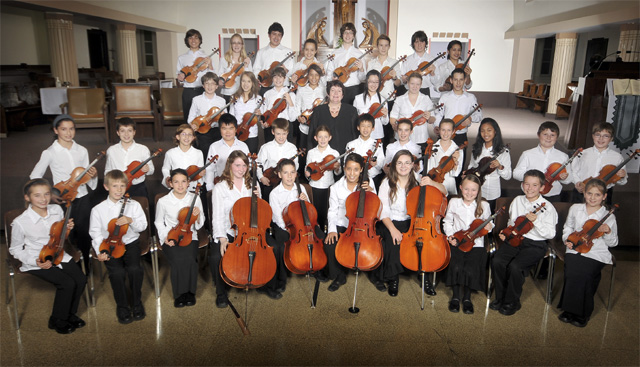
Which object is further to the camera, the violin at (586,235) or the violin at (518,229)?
the violin at (518,229)

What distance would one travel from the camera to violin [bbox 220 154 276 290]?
2.57 meters

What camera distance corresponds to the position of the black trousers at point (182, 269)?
9.18 feet

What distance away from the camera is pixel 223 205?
2969mm

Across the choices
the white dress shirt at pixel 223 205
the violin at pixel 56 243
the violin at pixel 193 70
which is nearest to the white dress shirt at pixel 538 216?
the white dress shirt at pixel 223 205

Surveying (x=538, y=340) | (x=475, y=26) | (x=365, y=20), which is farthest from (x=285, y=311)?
(x=475, y=26)

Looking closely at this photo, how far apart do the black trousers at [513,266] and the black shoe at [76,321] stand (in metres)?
2.55

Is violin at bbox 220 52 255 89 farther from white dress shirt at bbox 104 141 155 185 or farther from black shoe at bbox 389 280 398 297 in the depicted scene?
black shoe at bbox 389 280 398 297

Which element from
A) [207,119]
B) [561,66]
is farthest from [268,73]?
[561,66]

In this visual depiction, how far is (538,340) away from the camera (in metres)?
2.53

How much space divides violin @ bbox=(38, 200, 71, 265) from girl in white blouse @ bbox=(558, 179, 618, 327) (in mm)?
2975

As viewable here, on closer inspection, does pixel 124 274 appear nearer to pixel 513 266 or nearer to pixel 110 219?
pixel 110 219

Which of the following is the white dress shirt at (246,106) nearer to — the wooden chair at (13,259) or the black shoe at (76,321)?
the wooden chair at (13,259)

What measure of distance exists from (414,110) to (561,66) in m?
6.73

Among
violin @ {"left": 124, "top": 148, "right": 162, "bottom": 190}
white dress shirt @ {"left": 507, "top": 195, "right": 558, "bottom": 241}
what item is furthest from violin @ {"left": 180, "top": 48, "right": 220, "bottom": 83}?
white dress shirt @ {"left": 507, "top": 195, "right": 558, "bottom": 241}
